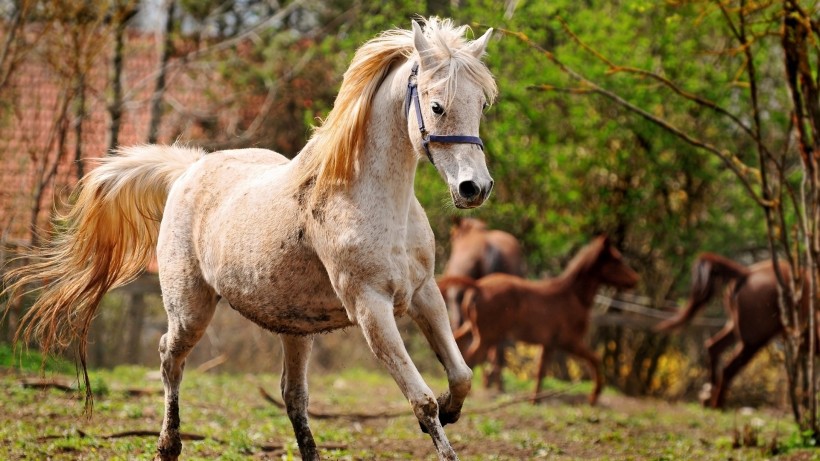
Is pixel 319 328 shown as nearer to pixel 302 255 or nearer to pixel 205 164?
pixel 302 255

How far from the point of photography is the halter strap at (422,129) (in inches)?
166

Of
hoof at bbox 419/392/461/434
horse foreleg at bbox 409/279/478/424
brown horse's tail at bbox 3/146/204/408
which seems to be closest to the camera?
horse foreleg at bbox 409/279/478/424

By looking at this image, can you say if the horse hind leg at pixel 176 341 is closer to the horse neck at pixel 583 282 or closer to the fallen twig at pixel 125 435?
the fallen twig at pixel 125 435

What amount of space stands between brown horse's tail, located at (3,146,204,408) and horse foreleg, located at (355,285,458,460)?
6.72 ft

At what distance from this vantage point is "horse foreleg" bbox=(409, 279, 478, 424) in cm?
459

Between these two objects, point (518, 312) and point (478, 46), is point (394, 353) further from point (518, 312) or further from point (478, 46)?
point (518, 312)

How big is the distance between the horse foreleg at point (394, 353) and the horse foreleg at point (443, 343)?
246 millimetres

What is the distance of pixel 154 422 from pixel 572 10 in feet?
31.5

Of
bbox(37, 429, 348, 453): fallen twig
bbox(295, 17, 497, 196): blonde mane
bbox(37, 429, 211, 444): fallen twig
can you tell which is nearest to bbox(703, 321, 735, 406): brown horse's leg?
bbox(37, 429, 348, 453): fallen twig

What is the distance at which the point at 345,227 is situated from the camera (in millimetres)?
4492

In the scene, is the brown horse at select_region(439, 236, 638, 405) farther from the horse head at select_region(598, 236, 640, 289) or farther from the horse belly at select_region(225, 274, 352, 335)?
the horse belly at select_region(225, 274, 352, 335)

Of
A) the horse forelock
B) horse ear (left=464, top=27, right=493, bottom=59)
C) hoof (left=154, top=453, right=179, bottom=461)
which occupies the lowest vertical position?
hoof (left=154, top=453, right=179, bottom=461)

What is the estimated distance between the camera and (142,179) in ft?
19.7

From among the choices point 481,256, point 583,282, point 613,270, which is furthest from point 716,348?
point 481,256
